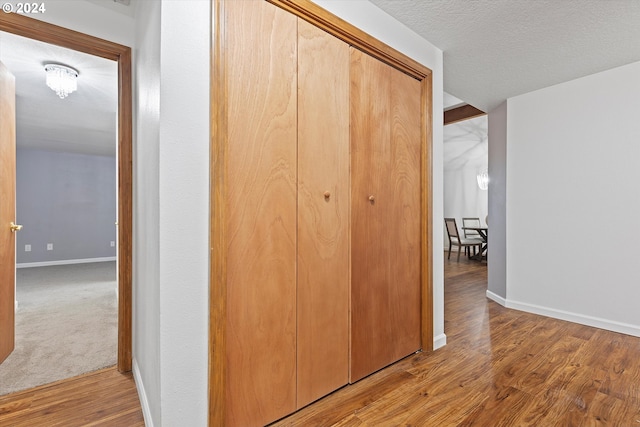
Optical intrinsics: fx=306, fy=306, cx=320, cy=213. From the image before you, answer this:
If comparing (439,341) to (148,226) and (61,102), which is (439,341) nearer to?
(148,226)

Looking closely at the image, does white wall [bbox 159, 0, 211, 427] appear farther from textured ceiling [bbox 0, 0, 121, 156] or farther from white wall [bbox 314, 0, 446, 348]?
textured ceiling [bbox 0, 0, 121, 156]

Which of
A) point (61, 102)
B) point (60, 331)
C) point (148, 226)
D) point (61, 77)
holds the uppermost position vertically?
point (61, 102)

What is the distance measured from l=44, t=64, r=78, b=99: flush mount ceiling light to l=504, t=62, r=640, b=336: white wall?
4.39m

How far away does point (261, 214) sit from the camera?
4.55 feet

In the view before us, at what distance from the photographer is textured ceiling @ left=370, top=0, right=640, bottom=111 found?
185cm

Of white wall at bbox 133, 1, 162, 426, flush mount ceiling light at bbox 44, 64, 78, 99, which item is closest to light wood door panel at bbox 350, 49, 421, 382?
white wall at bbox 133, 1, 162, 426

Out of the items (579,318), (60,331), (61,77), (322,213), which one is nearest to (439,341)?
(322,213)

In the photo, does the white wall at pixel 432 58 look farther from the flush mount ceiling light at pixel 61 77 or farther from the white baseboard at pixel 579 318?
the flush mount ceiling light at pixel 61 77

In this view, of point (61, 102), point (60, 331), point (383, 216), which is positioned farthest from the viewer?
point (61, 102)

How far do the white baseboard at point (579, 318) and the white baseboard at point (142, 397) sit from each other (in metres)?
3.37

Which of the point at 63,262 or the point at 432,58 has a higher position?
the point at 432,58

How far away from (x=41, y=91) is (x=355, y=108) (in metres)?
3.77

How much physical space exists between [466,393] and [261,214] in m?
1.49

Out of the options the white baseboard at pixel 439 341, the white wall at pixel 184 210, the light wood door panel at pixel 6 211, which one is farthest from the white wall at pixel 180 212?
the white baseboard at pixel 439 341
